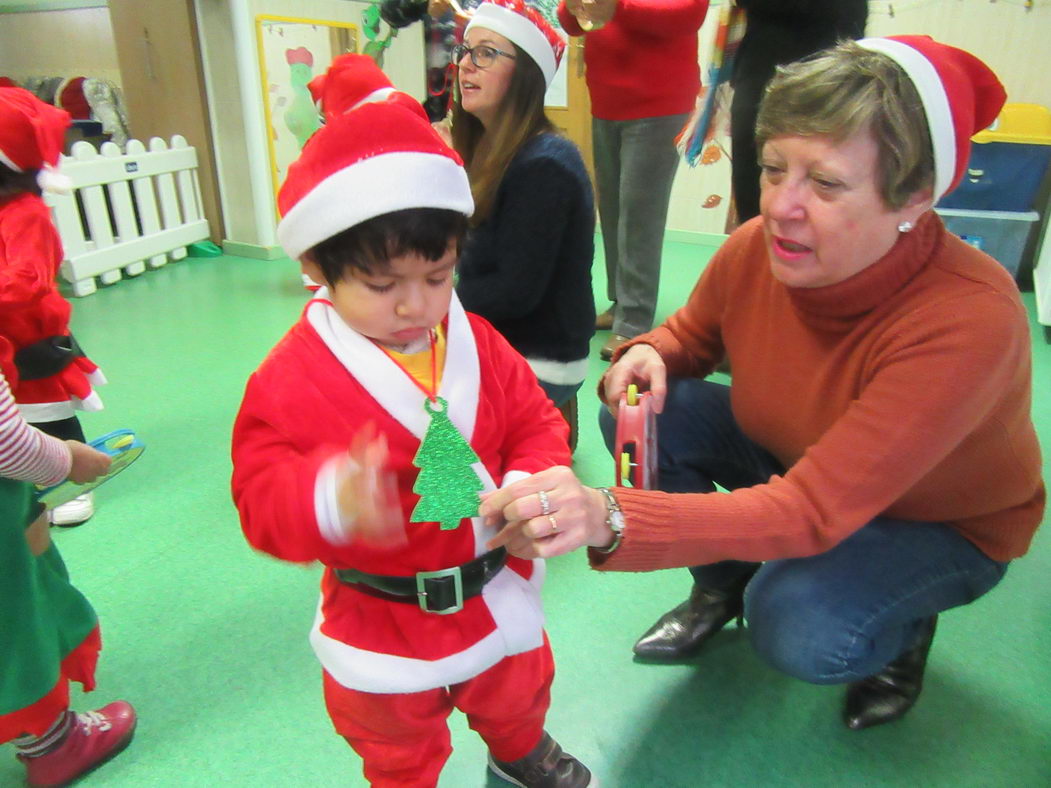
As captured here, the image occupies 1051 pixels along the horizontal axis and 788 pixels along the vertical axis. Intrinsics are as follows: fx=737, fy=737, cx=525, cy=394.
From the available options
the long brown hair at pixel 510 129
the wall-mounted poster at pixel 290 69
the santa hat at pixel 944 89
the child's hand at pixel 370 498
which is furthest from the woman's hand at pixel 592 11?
the wall-mounted poster at pixel 290 69

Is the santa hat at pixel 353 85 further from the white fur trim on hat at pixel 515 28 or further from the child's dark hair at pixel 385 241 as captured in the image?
the white fur trim on hat at pixel 515 28

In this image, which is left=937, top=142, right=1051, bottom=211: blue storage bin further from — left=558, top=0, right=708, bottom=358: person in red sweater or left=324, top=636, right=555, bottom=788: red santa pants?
left=324, top=636, right=555, bottom=788: red santa pants

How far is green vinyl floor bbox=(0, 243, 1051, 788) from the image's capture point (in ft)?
3.59

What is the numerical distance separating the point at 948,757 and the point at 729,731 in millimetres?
326

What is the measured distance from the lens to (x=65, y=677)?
3.41ft

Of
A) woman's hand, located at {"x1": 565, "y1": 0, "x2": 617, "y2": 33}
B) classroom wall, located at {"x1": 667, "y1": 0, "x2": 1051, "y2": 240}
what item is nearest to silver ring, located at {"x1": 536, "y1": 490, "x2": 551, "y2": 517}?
woman's hand, located at {"x1": 565, "y1": 0, "x2": 617, "y2": 33}

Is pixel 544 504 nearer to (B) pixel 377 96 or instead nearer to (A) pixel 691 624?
(B) pixel 377 96

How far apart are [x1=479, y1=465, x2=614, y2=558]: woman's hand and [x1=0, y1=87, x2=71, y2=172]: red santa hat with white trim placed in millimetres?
1120

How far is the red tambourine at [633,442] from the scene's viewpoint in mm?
1039

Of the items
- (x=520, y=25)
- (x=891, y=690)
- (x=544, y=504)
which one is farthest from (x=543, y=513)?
(x=520, y=25)

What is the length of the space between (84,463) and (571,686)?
2.68 ft

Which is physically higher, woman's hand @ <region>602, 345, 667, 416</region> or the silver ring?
the silver ring

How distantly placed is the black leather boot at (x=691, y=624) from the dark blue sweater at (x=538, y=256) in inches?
22.2

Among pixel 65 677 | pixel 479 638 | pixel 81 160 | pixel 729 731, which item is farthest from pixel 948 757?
pixel 81 160
